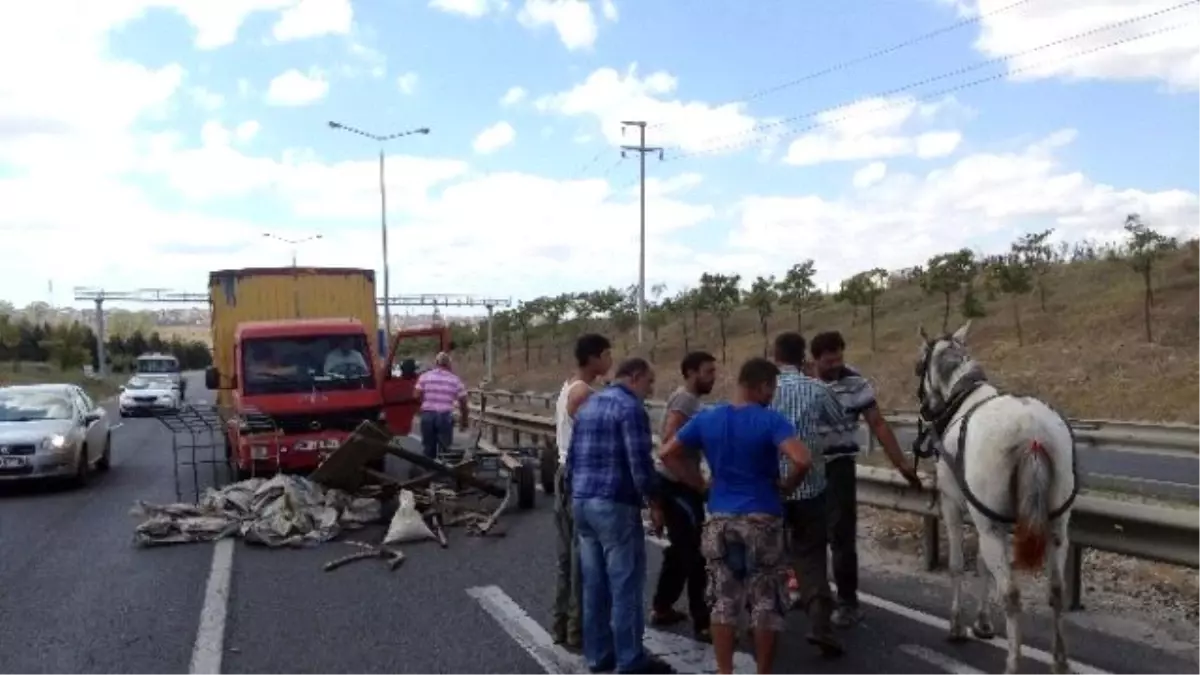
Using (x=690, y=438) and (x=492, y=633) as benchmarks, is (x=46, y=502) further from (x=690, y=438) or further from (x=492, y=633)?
(x=690, y=438)

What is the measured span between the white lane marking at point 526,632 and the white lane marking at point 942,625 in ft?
7.38

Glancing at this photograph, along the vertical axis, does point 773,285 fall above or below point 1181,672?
above

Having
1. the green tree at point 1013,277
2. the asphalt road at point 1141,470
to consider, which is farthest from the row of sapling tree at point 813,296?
the asphalt road at point 1141,470

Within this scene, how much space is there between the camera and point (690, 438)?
20.7 feet

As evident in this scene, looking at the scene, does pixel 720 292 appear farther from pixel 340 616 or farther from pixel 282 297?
pixel 340 616

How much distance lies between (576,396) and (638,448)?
87 cm

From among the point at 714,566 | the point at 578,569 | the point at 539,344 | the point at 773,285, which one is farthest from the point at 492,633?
the point at 539,344

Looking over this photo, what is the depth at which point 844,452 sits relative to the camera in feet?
26.0

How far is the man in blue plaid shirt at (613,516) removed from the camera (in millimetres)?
6625

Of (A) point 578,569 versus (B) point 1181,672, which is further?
(A) point 578,569

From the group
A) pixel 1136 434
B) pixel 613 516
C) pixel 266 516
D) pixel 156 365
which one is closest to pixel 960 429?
pixel 613 516

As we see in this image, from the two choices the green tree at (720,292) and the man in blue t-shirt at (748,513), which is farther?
the green tree at (720,292)

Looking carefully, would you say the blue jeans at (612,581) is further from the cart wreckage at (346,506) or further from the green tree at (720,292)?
the green tree at (720,292)

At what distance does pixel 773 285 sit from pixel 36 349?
209 ft
